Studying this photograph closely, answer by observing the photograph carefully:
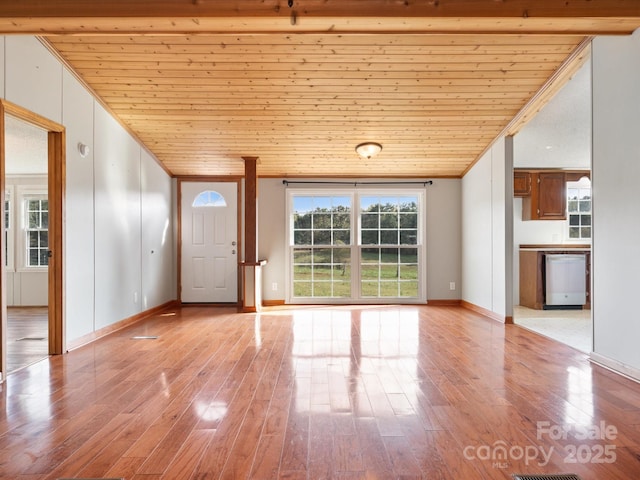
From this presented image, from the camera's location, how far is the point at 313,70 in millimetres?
4199

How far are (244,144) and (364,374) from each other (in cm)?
378

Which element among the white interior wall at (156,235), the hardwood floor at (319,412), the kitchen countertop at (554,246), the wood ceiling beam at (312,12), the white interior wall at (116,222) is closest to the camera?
the hardwood floor at (319,412)

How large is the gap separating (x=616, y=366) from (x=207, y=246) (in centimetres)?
555

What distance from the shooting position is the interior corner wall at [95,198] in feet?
11.6

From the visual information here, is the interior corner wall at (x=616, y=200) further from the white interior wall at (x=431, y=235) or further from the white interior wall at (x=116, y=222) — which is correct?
the white interior wall at (x=116, y=222)

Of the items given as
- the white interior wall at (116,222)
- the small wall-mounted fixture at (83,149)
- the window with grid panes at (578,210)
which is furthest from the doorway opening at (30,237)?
the window with grid panes at (578,210)

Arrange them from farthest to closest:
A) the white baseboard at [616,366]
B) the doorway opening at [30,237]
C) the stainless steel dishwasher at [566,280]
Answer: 1. the stainless steel dishwasher at [566,280]
2. the doorway opening at [30,237]
3. the white baseboard at [616,366]

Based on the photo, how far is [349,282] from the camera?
701cm

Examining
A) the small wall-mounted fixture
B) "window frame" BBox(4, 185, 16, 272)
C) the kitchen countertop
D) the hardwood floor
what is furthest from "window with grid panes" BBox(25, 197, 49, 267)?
the kitchen countertop

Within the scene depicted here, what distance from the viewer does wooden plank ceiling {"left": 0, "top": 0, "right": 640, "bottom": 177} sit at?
8.96 feet

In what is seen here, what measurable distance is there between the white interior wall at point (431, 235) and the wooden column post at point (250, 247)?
0.72 metres

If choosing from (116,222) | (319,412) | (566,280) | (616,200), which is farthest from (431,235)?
(319,412)

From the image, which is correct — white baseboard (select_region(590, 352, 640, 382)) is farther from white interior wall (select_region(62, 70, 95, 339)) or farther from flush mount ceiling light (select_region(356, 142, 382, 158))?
white interior wall (select_region(62, 70, 95, 339))

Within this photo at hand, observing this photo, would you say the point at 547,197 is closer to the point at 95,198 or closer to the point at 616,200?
the point at 616,200
